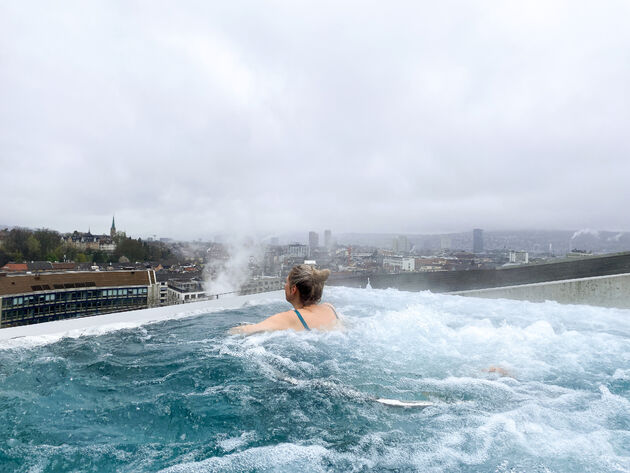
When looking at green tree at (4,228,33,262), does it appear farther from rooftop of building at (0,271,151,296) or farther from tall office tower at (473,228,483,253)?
tall office tower at (473,228,483,253)

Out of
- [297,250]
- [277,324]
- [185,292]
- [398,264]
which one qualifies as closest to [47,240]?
[185,292]

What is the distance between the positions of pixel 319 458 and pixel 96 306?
3596mm

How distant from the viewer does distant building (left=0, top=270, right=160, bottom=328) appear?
123 inches

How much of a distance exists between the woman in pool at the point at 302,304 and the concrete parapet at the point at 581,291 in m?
3.93

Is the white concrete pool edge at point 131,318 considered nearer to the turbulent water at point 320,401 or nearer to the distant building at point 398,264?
the turbulent water at point 320,401

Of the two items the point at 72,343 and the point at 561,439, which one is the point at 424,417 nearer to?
the point at 561,439

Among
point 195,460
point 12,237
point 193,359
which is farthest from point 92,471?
point 12,237

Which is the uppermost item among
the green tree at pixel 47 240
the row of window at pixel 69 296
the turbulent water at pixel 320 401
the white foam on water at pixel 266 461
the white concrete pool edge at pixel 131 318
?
the green tree at pixel 47 240

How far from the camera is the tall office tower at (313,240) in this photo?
296 inches

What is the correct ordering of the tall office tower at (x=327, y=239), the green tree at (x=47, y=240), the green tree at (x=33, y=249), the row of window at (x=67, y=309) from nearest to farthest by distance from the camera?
the row of window at (x=67, y=309), the green tree at (x=33, y=249), the green tree at (x=47, y=240), the tall office tower at (x=327, y=239)

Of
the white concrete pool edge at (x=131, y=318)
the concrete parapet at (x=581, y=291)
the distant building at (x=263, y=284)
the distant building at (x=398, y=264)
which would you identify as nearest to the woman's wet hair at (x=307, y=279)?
the white concrete pool edge at (x=131, y=318)

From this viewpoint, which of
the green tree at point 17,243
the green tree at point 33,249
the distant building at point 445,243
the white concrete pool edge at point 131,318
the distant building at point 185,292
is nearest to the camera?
the white concrete pool edge at point 131,318

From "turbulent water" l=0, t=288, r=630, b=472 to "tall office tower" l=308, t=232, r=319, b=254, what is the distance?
503cm

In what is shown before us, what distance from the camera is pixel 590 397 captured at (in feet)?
4.66
